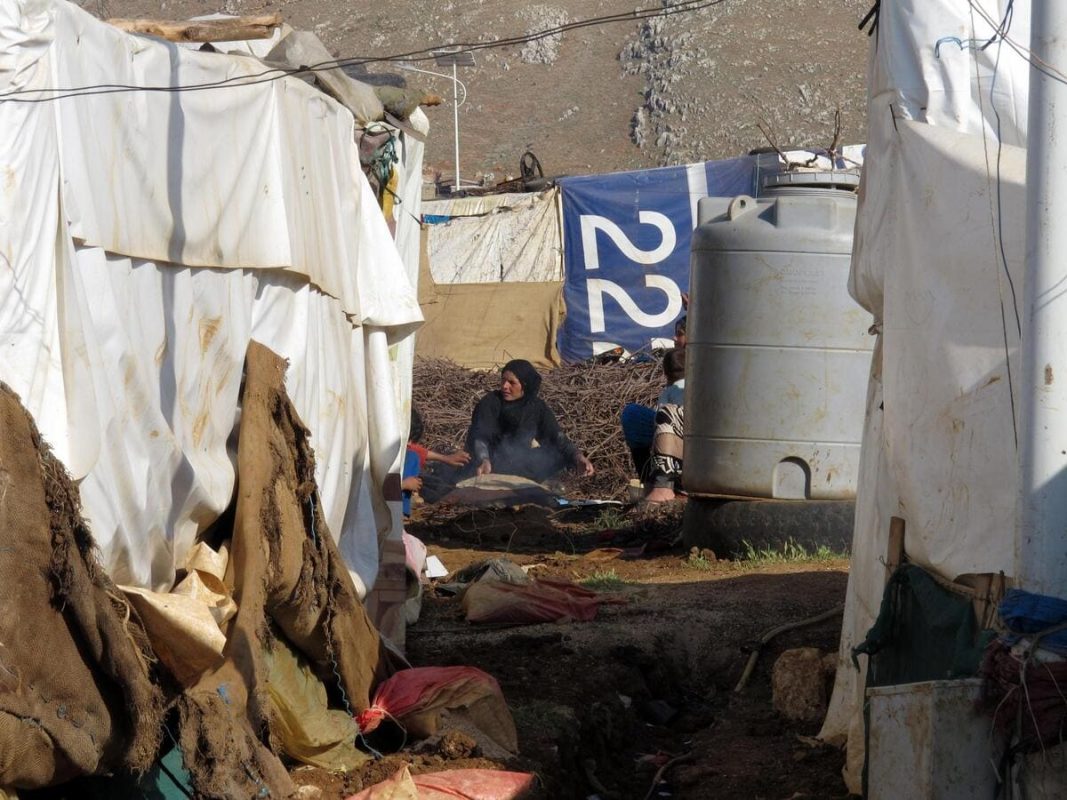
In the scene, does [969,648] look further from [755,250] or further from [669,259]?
[669,259]

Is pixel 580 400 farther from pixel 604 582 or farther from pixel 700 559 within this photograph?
pixel 604 582

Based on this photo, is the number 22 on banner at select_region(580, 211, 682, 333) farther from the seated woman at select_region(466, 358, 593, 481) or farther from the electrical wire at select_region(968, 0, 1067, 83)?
the electrical wire at select_region(968, 0, 1067, 83)

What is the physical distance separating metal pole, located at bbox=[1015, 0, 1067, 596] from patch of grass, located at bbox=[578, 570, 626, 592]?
4955 mm

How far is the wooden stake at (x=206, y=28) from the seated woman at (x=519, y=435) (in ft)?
21.3

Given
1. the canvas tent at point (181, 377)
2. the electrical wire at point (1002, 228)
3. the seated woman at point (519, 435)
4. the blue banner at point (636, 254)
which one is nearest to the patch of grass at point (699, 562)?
the seated woman at point (519, 435)

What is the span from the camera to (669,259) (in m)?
18.4

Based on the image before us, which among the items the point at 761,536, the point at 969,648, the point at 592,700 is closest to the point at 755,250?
the point at 761,536

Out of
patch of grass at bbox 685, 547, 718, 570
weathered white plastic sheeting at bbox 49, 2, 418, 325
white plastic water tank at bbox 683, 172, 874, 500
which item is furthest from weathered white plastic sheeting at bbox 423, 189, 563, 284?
weathered white plastic sheeting at bbox 49, 2, 418, 325

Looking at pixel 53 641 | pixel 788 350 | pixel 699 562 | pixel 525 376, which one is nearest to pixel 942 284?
pixel 53 641

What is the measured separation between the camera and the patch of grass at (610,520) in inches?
440

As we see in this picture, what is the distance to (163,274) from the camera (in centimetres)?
427

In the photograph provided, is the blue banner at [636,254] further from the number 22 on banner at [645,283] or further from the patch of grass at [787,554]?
the patch of grass at [787,554]

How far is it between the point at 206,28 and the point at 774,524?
5.18 m

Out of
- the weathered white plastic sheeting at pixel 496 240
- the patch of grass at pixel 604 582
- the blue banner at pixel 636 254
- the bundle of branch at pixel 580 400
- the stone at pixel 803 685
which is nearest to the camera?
the stone at pixel 803 685
